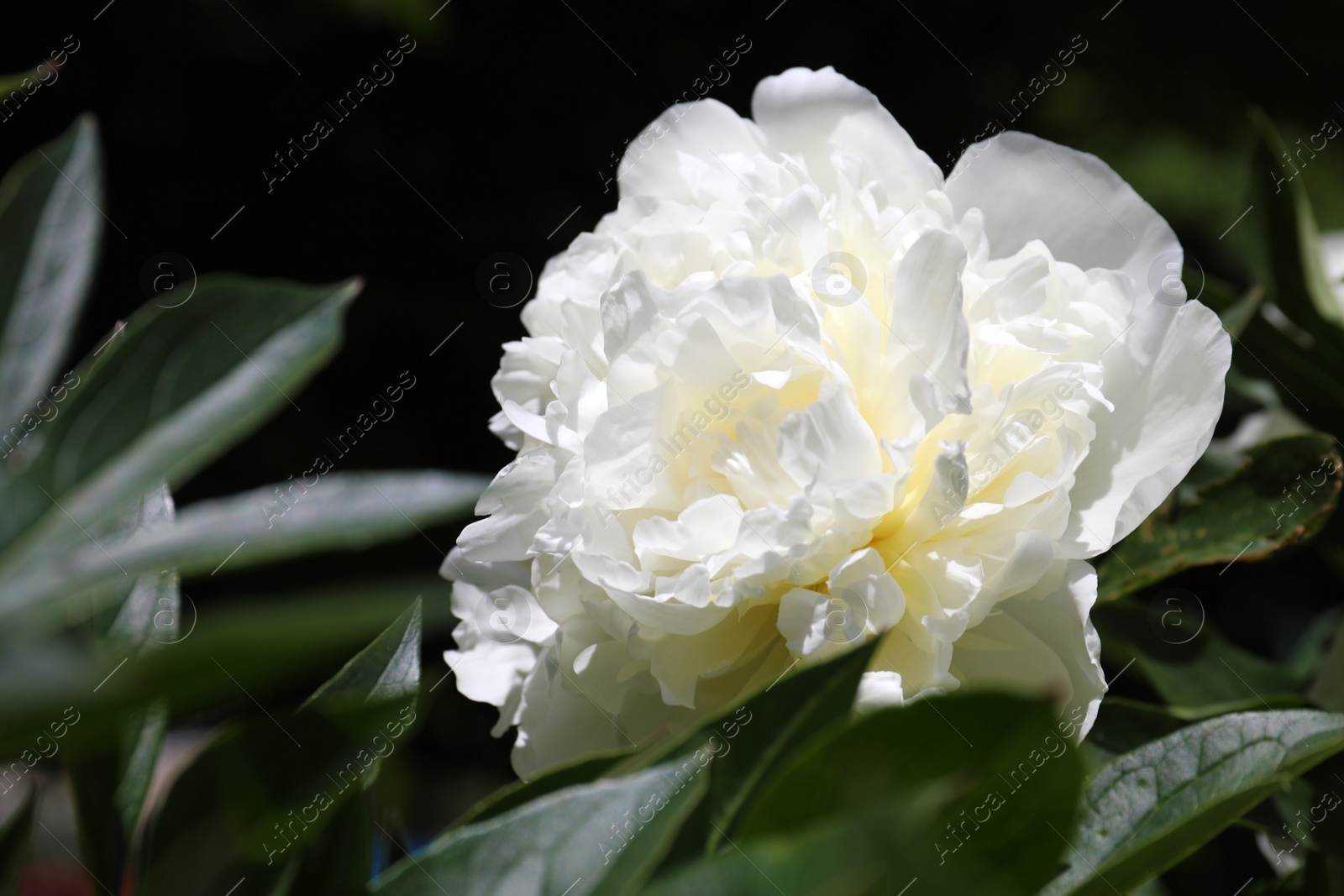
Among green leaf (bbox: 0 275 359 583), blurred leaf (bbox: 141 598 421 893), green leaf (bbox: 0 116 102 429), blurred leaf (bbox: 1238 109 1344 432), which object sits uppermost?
green leaf (bbox: 0 116 102 429)

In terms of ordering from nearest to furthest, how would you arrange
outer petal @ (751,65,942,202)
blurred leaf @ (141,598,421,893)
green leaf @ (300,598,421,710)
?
1. blurred leaf @ (141,598,421,893)
2. green leaf @ (300,598,421,710)
3. outer petal @ (751,65,942,202)

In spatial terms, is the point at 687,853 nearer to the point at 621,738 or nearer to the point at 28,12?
the point at 621,738

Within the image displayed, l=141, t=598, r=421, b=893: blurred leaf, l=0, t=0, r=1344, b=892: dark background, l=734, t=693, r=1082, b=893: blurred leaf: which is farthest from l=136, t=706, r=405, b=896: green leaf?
l=0, t=0, r=1344, b=892: dark background

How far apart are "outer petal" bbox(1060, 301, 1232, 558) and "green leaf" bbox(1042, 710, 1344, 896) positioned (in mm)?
82

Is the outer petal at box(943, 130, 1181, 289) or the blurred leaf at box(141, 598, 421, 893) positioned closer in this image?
the blurred leaf at box(141, 598, 421, 893)

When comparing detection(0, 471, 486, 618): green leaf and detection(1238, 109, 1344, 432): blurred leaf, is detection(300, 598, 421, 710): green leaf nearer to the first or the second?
detection(0, 471, 486, 618): green leaf

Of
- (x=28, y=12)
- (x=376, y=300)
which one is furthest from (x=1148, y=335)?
(x=28, y=12)

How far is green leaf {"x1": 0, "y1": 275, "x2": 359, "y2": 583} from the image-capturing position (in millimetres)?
244

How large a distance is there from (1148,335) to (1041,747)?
0.23m

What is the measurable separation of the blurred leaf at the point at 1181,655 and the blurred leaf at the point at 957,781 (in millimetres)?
330

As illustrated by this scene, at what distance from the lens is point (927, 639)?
0.42m

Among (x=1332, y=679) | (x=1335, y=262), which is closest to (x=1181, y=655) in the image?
(x=1332, y=679)

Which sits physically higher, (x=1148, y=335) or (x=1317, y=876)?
(x=1148, y=335)

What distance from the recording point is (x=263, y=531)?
24 cm
